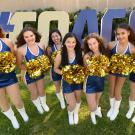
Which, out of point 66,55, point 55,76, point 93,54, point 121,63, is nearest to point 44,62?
point 66,55

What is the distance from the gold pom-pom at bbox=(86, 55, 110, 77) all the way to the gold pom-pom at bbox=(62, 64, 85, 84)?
0.49ft

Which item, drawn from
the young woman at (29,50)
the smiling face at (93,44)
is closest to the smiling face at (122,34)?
the smiling face at (93,44)

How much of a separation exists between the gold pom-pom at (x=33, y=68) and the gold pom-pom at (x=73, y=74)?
1.79 feet

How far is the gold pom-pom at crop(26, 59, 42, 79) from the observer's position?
21.5 feet

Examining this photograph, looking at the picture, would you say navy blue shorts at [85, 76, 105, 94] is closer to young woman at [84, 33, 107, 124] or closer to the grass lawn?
young woman at [84, 33, 107, 124]

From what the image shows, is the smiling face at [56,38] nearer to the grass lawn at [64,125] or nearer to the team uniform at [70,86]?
the team uniform at [70,86]

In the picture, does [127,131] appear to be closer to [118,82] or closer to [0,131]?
[118,82]

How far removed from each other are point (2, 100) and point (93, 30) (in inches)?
166

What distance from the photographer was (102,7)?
12.7 meters

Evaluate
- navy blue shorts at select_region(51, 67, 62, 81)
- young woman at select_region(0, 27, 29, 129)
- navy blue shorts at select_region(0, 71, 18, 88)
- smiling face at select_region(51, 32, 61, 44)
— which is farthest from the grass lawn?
smiling face at select_region(51, 32, 61, 44)

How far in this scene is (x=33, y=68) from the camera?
21.5ft

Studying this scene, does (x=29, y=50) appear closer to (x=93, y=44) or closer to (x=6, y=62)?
(x=6, y=62)

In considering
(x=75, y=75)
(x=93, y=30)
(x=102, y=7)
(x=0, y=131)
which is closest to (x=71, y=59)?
(x=75, y=75)

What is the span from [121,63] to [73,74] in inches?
33.9
